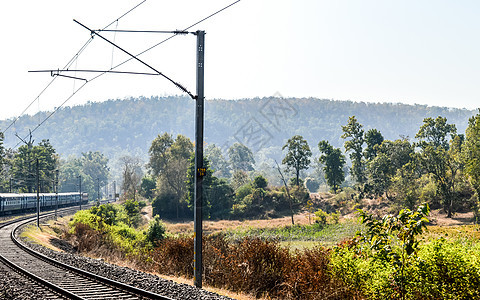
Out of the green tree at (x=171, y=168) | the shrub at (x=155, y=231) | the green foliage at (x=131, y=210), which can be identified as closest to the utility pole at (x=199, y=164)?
the shrub at (x=155, y=231)

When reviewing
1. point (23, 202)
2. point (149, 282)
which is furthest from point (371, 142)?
point (149, 282)

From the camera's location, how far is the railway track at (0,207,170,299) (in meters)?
14.4

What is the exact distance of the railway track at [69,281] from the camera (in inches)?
566

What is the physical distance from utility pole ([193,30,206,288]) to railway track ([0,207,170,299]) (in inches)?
128

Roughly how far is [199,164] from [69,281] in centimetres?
668

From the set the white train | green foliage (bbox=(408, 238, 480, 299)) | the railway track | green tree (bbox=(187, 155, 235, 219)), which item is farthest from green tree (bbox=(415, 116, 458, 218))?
green foliage (bbox=(408, 238, 480, 299))

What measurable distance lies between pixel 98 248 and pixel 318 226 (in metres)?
47.3

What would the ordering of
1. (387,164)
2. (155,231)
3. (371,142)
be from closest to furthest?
(155,231)
(387,164)
(371,142)

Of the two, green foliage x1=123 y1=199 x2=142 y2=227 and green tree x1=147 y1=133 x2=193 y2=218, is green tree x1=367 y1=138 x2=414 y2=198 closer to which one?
green tree x1=147 y1=133 x2=193 y2=218

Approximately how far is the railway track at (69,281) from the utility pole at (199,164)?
10.7 ft

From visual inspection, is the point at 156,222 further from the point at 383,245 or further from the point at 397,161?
the point at 397,161

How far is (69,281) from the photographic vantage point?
56.3 ft

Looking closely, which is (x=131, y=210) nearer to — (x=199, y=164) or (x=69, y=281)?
(x=69, y=281)

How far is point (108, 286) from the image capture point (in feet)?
52.2
